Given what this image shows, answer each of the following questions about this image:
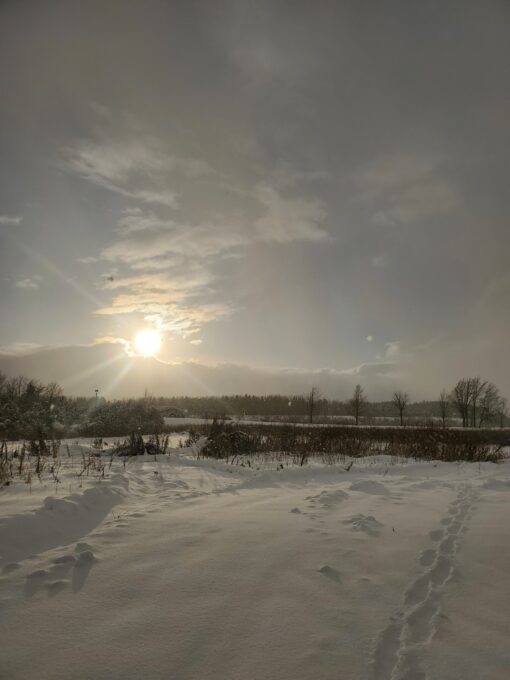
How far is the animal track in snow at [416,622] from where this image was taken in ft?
5.89

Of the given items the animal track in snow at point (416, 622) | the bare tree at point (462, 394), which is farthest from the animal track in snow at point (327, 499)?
the bare tree at point (462, 394)

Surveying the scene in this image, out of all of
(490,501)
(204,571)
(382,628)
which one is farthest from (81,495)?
(490,501)

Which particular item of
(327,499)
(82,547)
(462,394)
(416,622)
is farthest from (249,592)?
(462,394)

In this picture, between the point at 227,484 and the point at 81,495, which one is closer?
the point at 81,495

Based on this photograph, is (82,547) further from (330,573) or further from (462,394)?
(462,394)

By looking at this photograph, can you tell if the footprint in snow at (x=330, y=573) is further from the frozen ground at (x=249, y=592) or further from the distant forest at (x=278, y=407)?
the distant forest at (x=278, y=407)

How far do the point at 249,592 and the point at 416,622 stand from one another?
1.04 meters

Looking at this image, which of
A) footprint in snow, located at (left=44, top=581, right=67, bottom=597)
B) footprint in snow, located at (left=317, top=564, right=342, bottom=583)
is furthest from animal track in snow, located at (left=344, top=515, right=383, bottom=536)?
footprint in snow, located at (left=44, top=581, right=67, bottom=597)

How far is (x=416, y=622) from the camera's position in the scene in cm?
220

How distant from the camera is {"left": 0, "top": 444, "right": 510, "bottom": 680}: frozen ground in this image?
181cm

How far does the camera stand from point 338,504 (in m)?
5.23

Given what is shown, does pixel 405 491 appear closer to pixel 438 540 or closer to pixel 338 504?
pixel 338 504

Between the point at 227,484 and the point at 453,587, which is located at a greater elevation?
the point at 453,587

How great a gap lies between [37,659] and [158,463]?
8498mm
